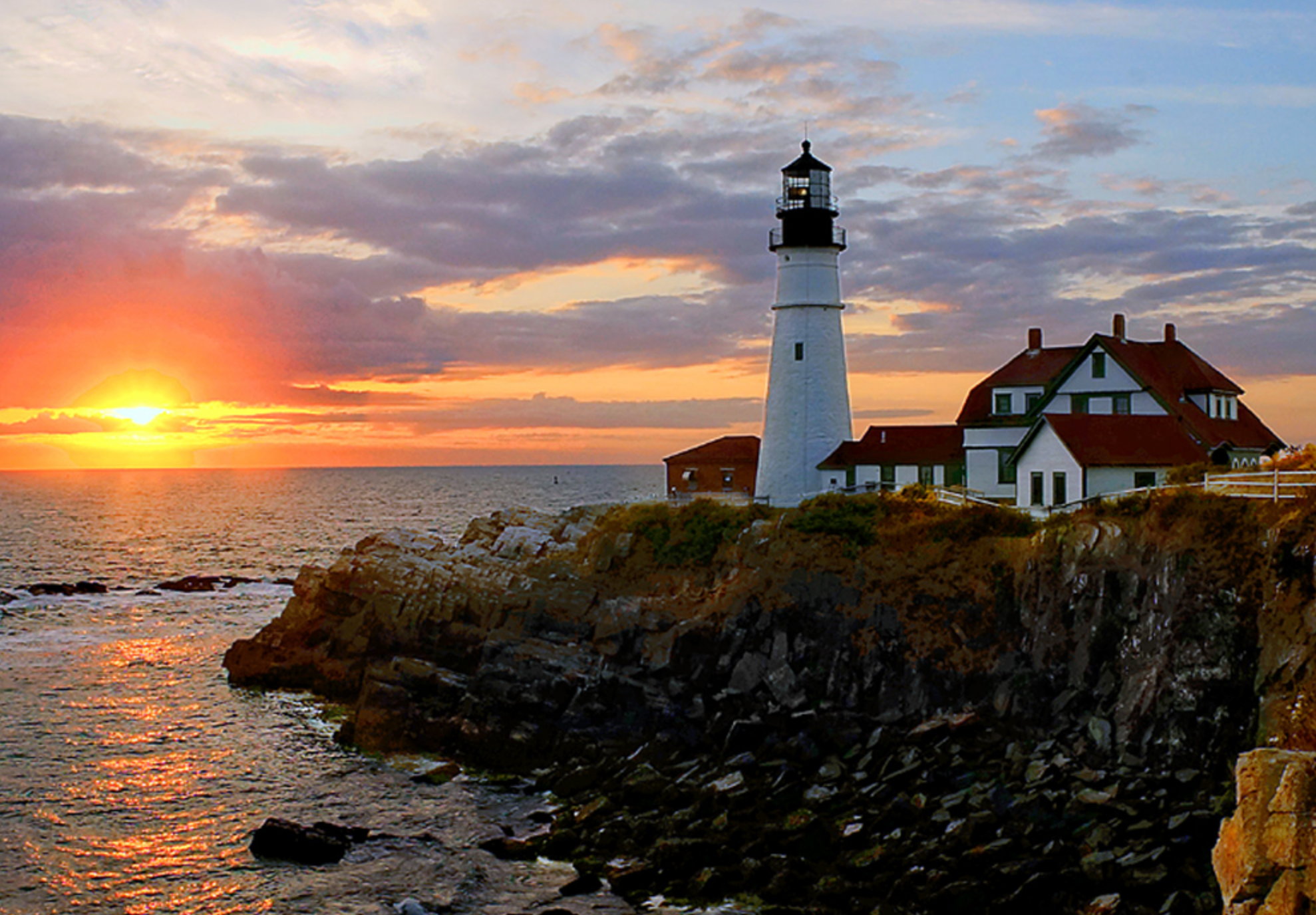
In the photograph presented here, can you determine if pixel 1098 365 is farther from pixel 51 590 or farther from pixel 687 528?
pixel 51 590

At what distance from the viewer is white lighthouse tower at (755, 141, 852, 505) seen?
44562mm

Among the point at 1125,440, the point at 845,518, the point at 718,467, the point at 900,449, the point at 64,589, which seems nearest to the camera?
the point at 845,518

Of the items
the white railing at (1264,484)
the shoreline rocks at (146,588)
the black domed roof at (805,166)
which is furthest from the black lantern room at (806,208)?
the shoreline rocks at (146,588)

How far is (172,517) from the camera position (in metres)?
132

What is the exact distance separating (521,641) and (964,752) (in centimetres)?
1328

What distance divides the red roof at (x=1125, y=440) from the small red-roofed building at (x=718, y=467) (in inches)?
613

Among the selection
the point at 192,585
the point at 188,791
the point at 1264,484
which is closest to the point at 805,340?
the point at 1264,484

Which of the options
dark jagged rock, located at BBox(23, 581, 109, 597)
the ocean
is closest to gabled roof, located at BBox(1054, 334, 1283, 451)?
the ocean

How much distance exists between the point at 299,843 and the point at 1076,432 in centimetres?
2633

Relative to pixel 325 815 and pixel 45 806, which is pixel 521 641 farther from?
pixel 45 806

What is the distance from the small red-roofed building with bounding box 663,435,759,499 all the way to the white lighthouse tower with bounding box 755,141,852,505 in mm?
4134

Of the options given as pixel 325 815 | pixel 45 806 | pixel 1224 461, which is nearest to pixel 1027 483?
pixel 1224 461

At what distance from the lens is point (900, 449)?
1756 inches

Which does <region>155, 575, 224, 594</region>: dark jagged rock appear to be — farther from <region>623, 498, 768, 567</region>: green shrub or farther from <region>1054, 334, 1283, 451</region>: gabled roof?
<region>1054, 334, 1283, 451</region>: gabled roof
